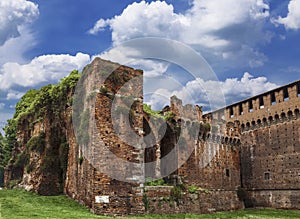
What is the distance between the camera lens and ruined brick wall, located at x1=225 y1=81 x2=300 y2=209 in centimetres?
3238

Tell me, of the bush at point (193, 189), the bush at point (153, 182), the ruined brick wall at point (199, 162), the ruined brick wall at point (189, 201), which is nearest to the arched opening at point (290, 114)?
the ruined brick wall at point (199, 162)

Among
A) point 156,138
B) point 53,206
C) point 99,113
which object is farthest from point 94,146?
point 156,138

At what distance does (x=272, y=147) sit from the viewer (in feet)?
114

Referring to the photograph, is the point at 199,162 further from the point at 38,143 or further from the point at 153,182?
the point at 38,143

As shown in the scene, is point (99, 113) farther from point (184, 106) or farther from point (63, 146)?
point (184, 106)

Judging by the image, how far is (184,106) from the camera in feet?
92.7

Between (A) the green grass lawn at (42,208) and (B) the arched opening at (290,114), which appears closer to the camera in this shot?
(A) the green grass lawn at (42,208)

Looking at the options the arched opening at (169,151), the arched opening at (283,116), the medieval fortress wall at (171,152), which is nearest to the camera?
the medieval fortress wall at (171,152)

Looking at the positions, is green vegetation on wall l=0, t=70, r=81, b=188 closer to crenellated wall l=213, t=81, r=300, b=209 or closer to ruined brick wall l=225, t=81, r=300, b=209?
crenellated wall l=213, t=81, r=300, b=209

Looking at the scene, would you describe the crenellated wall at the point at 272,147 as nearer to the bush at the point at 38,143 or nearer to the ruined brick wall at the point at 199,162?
the ruined brick wall at the point at 199,162

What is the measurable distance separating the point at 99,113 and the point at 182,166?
11036 millimetres

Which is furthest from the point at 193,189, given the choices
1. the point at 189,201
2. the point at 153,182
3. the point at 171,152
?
the point at 153,182

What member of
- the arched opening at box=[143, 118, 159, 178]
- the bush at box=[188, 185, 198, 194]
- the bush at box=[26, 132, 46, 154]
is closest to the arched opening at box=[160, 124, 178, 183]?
the arched opening at box=[143, 118, 159, 178]

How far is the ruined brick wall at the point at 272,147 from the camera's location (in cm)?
3238
